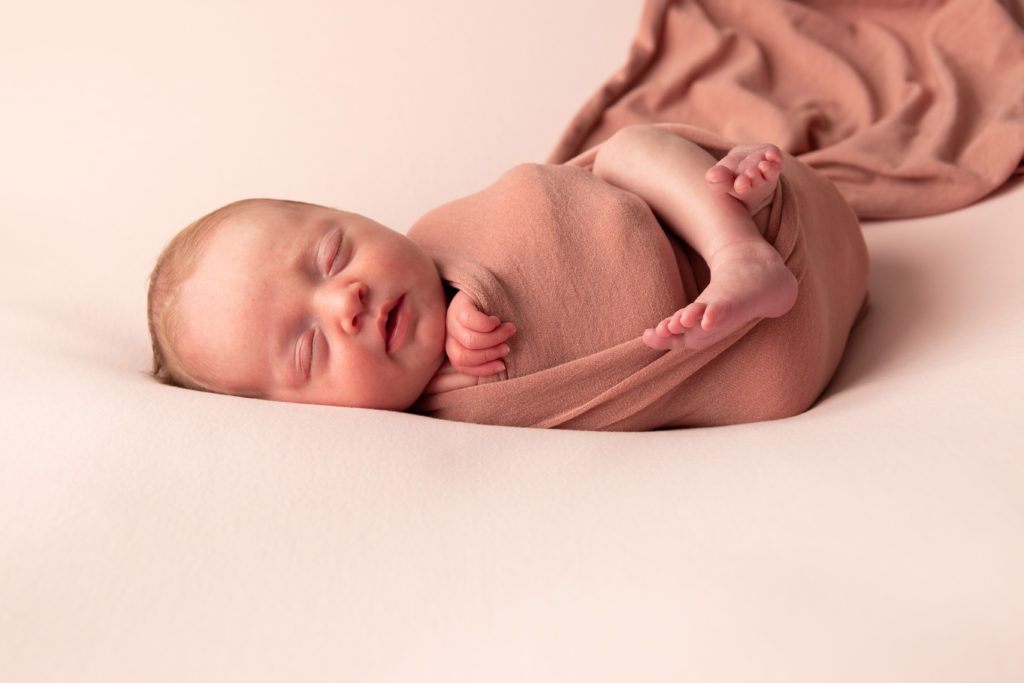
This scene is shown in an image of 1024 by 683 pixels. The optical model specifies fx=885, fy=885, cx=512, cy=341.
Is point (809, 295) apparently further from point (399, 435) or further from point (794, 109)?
point (794, 109)

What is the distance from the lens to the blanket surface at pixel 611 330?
1175 millimetres

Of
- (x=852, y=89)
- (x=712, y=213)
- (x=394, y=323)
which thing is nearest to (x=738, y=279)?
(x=712, y=213)

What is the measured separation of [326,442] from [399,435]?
81mm

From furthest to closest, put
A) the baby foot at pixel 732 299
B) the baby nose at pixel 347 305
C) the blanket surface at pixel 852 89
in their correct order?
the blanket surface at pixel 852 89
the baby nose at pixel 347 305
the baby foot at pixel 732 299

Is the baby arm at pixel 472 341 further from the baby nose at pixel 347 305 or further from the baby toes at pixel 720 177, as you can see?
the baby toes at pixel 720 177

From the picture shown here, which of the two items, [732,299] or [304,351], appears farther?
[304,351]

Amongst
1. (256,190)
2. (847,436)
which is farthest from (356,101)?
(847,436)

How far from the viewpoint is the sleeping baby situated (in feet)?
3.84

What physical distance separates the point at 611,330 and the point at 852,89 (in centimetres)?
106

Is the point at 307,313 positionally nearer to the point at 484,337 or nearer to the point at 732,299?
the point at 484,337

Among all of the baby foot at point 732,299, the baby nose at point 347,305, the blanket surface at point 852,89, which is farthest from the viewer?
the blanket surface at point 852,89

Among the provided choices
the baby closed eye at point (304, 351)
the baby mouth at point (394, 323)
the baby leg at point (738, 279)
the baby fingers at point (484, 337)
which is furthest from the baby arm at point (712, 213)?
the baby closed eye at point (304, 351)

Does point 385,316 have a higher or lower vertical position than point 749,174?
lower

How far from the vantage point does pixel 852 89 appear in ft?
6.22
